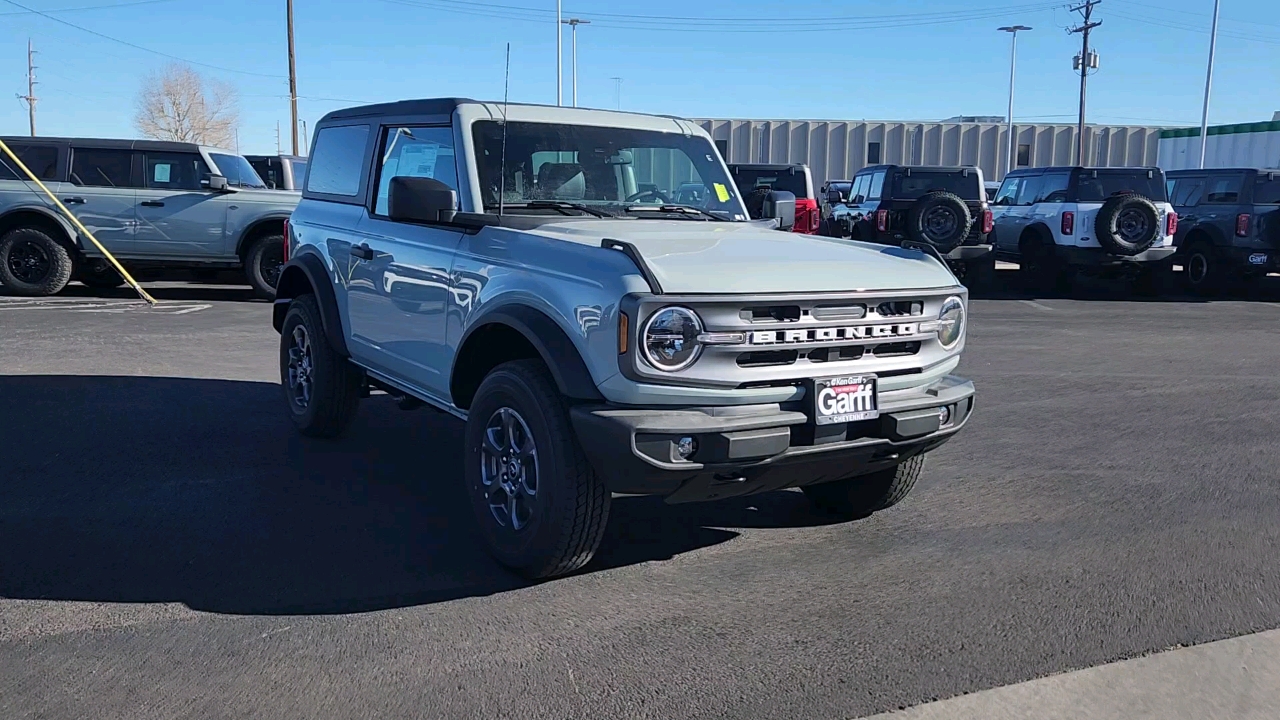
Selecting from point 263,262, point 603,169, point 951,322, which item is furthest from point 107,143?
point 951,322

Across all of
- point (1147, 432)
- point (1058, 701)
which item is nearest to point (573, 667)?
point (1058, 701)

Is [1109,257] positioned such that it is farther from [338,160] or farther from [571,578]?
[571,578]

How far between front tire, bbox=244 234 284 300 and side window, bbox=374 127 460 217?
8.51 meters

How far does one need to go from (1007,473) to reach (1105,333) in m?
7.23

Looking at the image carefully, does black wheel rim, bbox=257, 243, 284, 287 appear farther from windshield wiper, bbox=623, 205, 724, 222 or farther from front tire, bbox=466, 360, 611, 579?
front tire, bbox=466, 360, 611, 579

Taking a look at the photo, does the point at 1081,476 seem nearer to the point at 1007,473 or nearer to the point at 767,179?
the point at 1007,473

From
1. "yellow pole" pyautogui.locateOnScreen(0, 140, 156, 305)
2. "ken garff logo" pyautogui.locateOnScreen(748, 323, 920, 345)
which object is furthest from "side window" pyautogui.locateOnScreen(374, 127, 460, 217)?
"yellow pole" pyautogui.locateOnScreen(0, 140, 156, 305)

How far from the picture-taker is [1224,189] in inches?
656

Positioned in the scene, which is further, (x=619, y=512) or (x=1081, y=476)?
(x=1081, y=476)

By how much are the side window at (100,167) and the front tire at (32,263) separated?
0.86m

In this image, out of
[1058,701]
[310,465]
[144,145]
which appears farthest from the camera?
[144,145]

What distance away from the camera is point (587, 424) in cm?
396

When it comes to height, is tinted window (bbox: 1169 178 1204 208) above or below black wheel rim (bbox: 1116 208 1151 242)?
above

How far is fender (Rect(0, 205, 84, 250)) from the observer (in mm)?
13609
